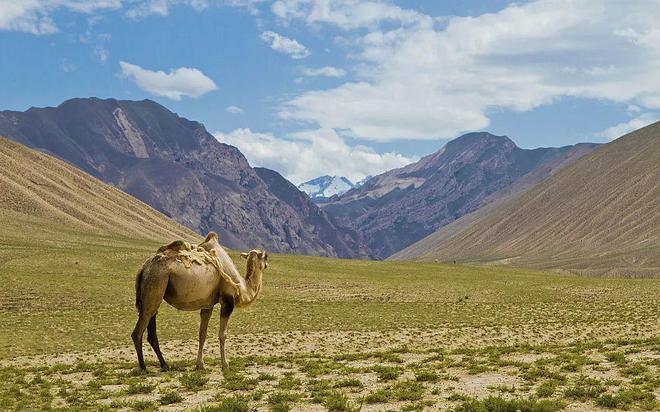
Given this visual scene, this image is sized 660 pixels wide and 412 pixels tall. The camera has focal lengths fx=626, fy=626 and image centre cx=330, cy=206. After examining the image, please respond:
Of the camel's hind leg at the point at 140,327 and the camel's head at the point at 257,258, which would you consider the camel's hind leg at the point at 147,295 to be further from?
the camel's head at the point at 257,258

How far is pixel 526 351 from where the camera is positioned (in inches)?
936

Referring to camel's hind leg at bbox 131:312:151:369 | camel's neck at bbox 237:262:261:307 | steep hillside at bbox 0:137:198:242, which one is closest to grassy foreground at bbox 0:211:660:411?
camel's hind leg at bbox 131:312:151:369

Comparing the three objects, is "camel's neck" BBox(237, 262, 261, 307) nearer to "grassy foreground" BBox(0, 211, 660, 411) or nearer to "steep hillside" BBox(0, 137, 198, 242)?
"grassy foreground" BBox(0, 211, 660, 411)

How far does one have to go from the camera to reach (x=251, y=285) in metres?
21.7

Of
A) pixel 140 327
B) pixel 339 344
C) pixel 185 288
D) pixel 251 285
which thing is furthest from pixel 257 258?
pixel 339 344

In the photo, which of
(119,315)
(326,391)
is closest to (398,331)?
(119,315)

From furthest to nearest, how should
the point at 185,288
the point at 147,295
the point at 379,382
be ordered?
the point at 185,288, the point at 147,295, the point at 379,382

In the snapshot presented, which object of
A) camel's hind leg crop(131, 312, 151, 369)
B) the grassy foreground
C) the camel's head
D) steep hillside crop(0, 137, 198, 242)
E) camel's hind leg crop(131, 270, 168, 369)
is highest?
steep hillside crop(0, 137, 198, 242)

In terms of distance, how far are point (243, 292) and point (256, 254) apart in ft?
4.72

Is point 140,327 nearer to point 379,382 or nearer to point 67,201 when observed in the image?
point 379,382

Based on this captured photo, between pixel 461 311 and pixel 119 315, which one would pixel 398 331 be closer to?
pixel 461 311

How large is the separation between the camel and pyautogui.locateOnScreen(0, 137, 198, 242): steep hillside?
112094 mm

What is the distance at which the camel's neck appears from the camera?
21.2 metres

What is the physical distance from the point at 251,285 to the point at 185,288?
103 inches
